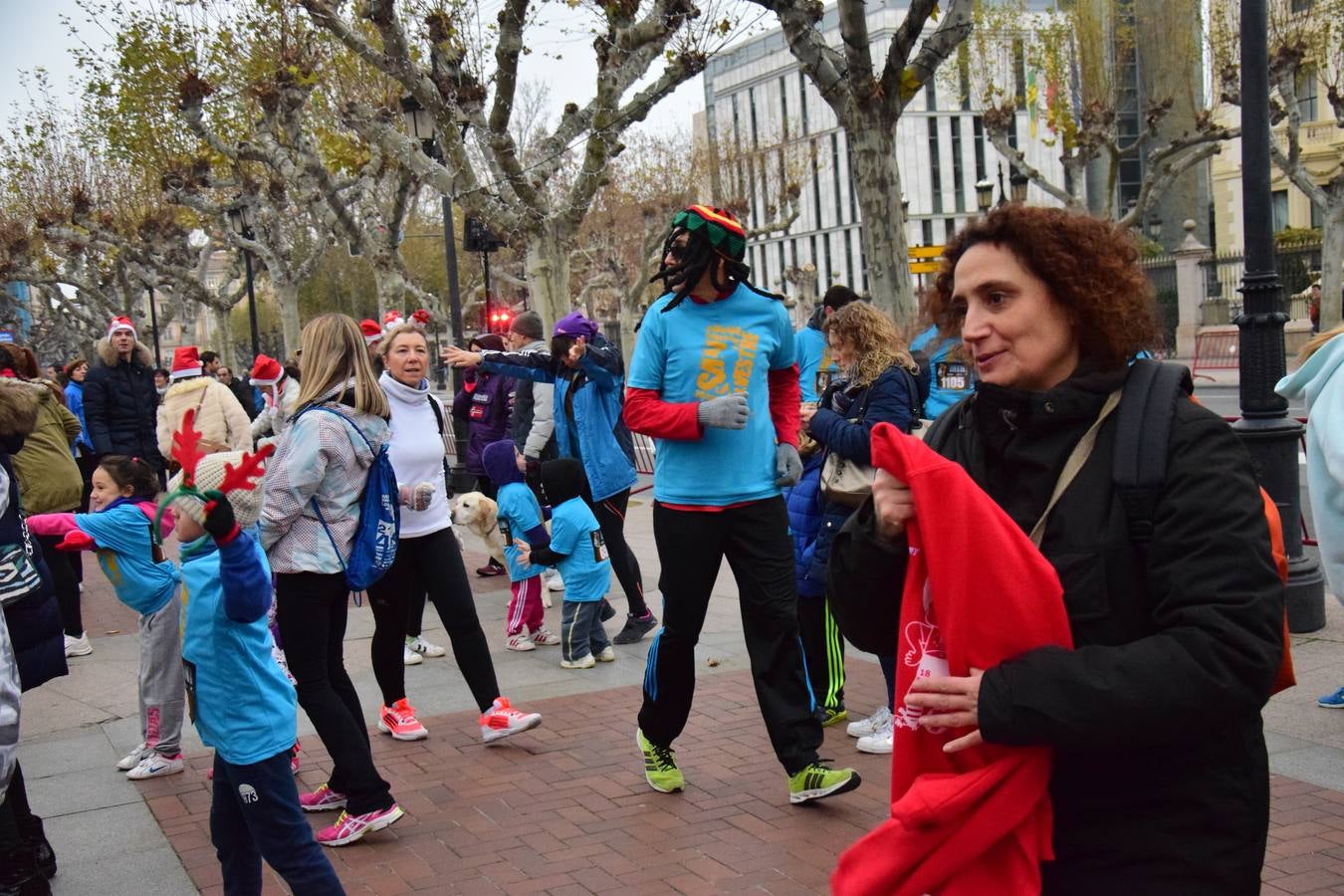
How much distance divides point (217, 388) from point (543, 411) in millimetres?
2689

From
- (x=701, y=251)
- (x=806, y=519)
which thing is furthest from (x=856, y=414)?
(x=701, y=251)

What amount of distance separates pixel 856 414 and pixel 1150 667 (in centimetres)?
370

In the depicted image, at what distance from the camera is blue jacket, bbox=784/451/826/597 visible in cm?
590

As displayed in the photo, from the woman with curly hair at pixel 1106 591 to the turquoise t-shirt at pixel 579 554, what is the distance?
17.0ft

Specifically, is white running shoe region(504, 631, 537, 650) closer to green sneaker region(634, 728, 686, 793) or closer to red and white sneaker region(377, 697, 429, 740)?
red and white sneaker region(377, 697, 429, 740)

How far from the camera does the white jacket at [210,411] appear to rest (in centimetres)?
964

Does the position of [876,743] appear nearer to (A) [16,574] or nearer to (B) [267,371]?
(A) [16,574]

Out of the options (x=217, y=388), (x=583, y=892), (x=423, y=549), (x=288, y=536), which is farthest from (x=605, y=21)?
(x=583, y=892)

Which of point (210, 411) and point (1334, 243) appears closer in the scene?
point (210, 411)

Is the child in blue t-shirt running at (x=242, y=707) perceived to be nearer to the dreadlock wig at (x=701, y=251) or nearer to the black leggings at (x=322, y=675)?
the black leggings at (x=322, y=675)

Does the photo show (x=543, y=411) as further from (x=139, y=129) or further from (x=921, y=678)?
(x=139, y=129)

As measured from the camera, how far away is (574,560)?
7.38 meters

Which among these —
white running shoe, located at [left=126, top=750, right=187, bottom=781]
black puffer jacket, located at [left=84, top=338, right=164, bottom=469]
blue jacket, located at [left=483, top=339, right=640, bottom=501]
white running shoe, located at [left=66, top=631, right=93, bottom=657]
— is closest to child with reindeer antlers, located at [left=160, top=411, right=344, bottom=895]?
white running shoe, located at [left=126, top=750, right=187, bottom=781]

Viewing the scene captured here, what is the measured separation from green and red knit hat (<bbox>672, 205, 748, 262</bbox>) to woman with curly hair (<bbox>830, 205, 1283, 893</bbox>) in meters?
→ 2.73
